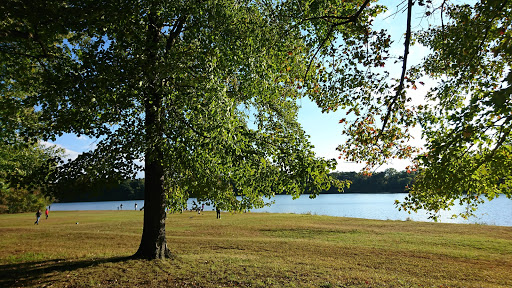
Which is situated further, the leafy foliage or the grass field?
the grass field

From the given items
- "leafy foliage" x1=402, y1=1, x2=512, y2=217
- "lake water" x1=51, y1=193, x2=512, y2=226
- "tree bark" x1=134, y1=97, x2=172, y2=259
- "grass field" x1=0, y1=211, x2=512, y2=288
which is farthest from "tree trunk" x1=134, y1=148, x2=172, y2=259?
"leafy foliage" x1=402, y1=1, x2=512, y2=217

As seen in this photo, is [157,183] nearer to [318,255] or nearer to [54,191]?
[54,191]

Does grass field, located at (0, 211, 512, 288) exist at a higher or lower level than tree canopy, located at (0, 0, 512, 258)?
lower

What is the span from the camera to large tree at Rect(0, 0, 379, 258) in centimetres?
785

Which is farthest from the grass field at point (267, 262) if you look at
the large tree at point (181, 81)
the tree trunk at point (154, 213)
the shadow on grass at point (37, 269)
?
the large tree at point (181, 81)

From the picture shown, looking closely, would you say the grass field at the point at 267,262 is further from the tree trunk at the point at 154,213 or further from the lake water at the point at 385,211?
the lake water at the point at 385,211

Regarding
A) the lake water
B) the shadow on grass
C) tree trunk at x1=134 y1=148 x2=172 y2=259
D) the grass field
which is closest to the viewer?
the shadow on grass

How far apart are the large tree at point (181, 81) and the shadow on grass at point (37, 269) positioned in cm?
222

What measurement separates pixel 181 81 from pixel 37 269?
8.27 m

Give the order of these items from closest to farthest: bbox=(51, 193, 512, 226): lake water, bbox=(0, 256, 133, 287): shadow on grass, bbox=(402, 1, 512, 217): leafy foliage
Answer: bbox=(402, 1, 512, 217): leafy foliage → bbox=(0, 256, 133, 287): shadow on grass → bbox=(51, 193, 512, 226): lake water

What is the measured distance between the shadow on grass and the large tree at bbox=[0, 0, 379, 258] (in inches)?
87.4

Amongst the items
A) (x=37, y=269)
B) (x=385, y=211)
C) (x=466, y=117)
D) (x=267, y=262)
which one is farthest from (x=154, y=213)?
(x=385, y=211)

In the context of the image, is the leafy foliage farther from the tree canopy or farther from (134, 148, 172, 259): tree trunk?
(134, 148, 172, 259): tree trunk

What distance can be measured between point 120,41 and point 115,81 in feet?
4.21
